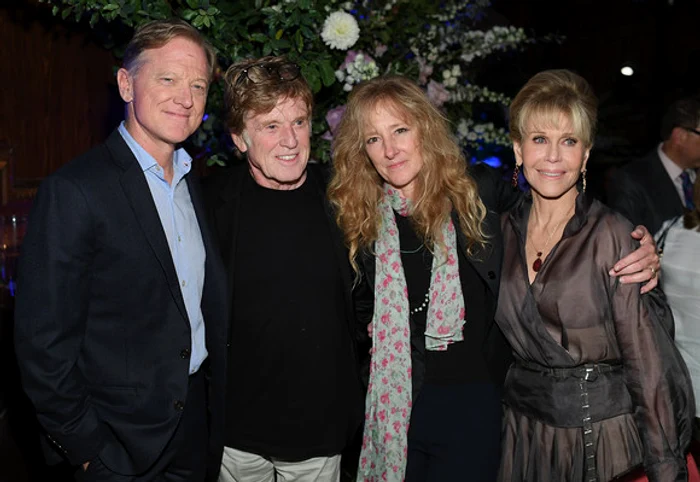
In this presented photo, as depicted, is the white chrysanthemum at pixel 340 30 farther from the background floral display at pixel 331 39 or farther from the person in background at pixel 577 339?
the person in background at pixel 577 339

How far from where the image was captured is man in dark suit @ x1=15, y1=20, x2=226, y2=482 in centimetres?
180

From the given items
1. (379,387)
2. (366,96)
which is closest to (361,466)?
(379,387)

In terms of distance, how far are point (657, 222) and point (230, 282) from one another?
2.95 meters

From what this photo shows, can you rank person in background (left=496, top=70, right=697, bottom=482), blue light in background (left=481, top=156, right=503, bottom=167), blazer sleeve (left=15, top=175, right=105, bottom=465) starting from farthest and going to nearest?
blue light in background (left=481, top=156, right=503, bottom=167), person in background (left=496, top=70, right=697, bottom=482), blazer sleeve (left=15, top=175, right=105, bottom=465)

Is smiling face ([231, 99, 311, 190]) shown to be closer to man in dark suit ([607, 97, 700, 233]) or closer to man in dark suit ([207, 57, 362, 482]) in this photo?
man in dark suit ([207, 57, 362, 482])

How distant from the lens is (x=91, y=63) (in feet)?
11.3

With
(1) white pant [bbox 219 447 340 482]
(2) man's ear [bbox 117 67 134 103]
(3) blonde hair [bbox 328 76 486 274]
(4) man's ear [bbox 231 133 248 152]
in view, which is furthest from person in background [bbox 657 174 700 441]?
(2) man's ear [bbox 117 67 134 103]

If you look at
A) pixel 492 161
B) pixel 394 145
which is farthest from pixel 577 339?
pixel 492 161

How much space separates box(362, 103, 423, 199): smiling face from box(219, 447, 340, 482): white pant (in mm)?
986

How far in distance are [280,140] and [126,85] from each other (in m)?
0.51

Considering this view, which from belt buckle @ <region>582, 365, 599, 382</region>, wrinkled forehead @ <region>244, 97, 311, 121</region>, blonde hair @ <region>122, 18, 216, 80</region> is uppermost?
blonde hair @ <region>122, 18, 216, 80</region>

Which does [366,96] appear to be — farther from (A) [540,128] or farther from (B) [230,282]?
(B) [230,282]

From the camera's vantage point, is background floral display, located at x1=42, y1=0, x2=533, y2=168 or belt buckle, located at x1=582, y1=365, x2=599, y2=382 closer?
belt buckle, located at x1=582, y1=365, x2=599, y2=382

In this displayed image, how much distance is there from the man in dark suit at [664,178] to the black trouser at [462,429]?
2.43 meters
